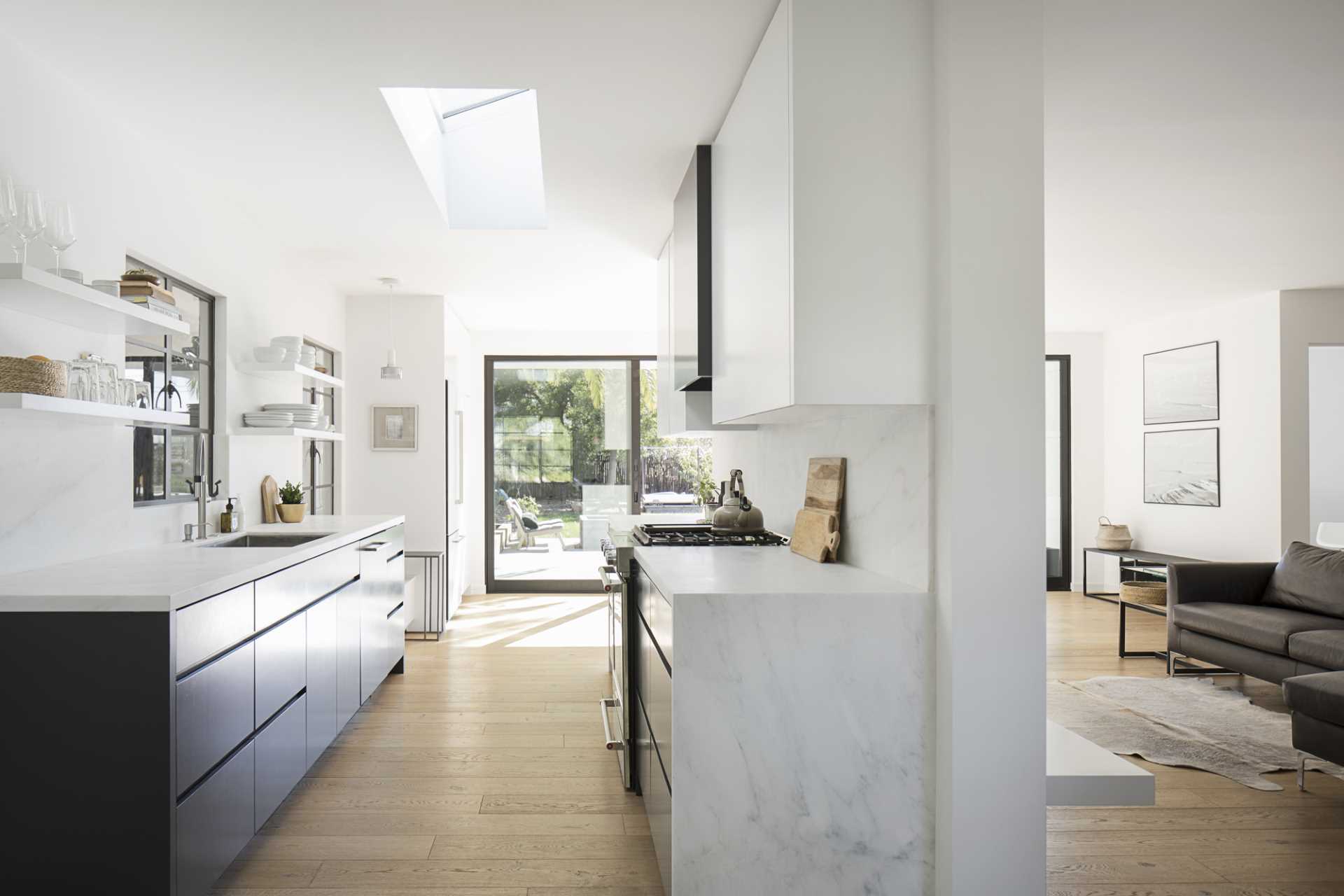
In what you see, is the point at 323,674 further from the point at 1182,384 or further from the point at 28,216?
the point at 1182,384

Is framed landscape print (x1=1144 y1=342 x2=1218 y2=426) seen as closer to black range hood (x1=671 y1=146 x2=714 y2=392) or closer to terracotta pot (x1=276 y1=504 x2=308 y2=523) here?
black range hood (x1=671 y1=146 x2=714 y2=392)

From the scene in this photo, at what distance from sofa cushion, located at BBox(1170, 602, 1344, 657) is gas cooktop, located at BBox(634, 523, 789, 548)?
267 cm

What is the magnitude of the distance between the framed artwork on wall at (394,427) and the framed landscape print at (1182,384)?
6.14 metres

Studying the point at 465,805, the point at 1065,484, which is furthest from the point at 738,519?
the point at 1065,484

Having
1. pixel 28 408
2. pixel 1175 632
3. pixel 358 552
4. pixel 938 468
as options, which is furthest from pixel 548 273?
pixel 1175 632

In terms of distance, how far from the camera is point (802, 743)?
6.60 ft

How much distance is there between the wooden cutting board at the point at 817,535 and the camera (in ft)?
8.69

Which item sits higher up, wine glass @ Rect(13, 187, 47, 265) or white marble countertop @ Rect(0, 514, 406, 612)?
wine glass @ Rect(13, 187, 47, 265)

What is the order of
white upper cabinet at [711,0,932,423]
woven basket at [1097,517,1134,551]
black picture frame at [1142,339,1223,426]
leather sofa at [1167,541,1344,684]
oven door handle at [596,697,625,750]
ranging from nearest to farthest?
white upper cabinet at [711,0,932,423] < oven door handle at [596,697,625,750] < leather sofa at [1167,541,1344,684] < black picture frame at [1142,339,1223,426] < woven basket at [1097,517,1134,551]

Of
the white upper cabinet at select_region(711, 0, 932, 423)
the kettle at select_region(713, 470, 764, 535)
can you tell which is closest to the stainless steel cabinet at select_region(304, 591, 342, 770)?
the kettle at select_region(713, 470, 764, 535)

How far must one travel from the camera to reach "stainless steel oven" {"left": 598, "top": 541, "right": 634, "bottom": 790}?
3.10 metres

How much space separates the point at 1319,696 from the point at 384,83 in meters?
4.07

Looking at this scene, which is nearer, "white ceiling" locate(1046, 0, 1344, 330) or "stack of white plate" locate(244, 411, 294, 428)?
"white ceiling" locate(1046, 0, 1344, 330)

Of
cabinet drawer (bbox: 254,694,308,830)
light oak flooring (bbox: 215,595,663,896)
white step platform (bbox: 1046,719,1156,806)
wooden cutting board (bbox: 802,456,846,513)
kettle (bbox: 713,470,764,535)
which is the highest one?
wooden cutting board (bbox: 802,456,846,513)
